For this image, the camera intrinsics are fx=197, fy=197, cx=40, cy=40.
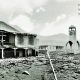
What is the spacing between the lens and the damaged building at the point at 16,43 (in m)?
41.0

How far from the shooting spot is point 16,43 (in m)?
42.9

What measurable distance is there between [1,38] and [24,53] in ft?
23.1

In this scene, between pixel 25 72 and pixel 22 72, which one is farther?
pixel 22 72

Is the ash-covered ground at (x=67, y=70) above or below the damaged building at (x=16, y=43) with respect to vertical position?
below

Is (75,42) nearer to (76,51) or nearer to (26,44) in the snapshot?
(76,51)

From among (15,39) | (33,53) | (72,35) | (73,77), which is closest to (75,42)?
(72,35)

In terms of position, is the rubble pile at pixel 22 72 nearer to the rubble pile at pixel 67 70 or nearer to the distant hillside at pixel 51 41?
the rubble pile at pixel 67 70

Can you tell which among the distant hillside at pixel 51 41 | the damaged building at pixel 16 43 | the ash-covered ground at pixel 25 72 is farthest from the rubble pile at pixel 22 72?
the distant hillside at pixel 51 41

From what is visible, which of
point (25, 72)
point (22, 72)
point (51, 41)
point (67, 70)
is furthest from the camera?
point (51, 41)

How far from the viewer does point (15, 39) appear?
42.8 m

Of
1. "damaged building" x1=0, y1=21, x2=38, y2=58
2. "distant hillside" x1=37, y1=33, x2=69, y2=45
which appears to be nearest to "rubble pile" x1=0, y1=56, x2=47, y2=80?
"damaged building" x1=0, y1=21, x2=38, y2=58

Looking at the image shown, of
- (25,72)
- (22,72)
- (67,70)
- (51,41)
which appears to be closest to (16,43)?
(67,70)

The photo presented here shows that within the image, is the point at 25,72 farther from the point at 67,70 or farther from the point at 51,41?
the point at 51,41

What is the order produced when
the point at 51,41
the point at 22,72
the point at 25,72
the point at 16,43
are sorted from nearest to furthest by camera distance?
the point at 25,72
the point at 22,72
the point at 16,43
the point at 51,41
